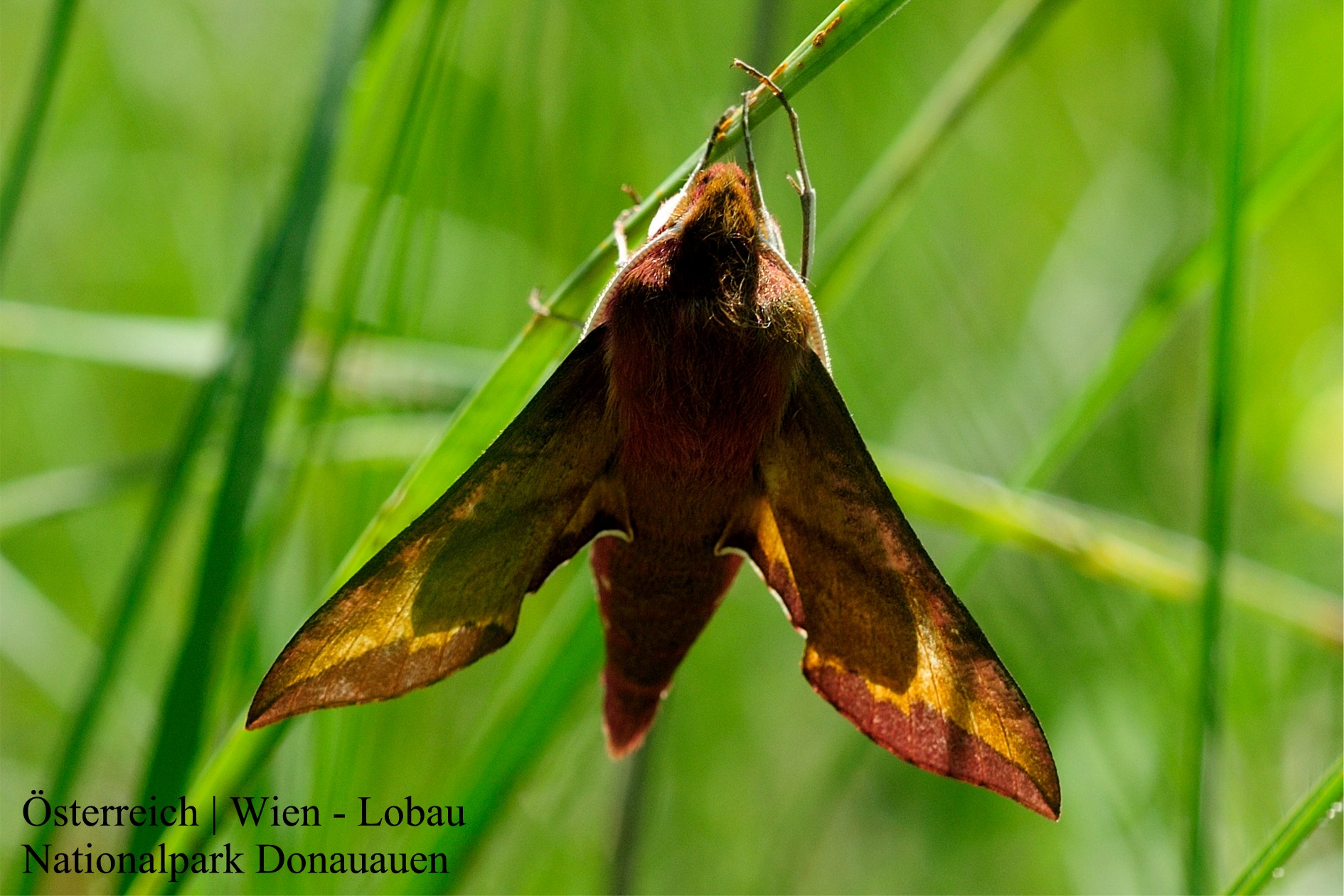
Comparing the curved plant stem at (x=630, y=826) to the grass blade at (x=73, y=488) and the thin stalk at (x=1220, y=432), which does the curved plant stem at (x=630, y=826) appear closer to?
the thin stalk at (x=1220, y=432)

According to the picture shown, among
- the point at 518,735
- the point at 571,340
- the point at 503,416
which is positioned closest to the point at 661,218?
the point at 571,340

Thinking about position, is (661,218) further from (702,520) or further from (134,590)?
(134,590)

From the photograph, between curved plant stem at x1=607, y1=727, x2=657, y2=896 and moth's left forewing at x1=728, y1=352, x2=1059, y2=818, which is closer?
moth's left forewing at x1=728, y1=352, x2=1059, y2=818

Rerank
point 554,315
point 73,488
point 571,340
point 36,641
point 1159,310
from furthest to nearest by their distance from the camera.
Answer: point 36,641 → point 73,488 → point 1159,310 → point 571,340 → point 554,315

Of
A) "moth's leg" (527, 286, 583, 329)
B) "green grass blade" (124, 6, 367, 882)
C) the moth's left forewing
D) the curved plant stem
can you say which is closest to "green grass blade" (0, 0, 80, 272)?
"green grass blade" (124, 6, 367, 882)

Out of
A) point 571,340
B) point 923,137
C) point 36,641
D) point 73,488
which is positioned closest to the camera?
point 571,340

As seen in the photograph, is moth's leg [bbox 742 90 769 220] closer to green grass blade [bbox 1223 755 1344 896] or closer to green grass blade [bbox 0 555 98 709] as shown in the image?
green grass blade [bbox 1223 755 1344 896]

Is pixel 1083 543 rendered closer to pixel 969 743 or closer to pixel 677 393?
pixel 969 743
